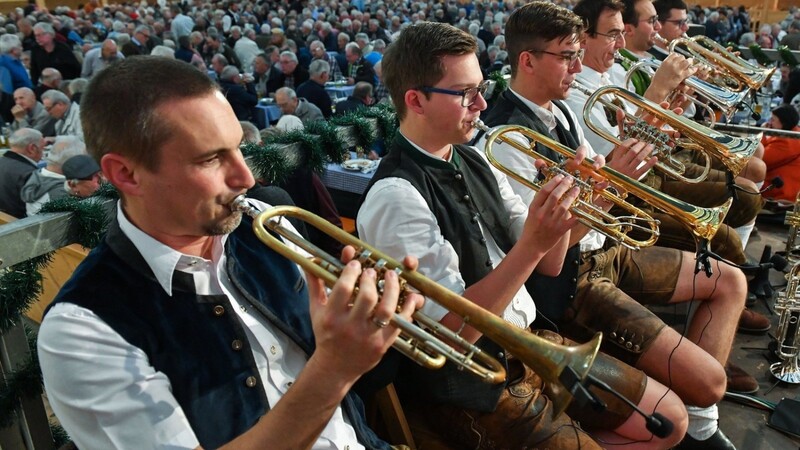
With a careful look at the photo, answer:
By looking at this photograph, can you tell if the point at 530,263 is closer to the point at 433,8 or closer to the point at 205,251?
the point at 205,251

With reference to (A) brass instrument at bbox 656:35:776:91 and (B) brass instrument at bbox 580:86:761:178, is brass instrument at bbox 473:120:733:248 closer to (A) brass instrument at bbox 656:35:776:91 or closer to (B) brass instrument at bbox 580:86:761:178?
(B) brass instrument at bbox 580:86:761:178

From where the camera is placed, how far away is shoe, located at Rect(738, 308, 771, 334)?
3.40m

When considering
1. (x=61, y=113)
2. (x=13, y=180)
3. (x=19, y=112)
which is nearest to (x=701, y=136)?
(x=13, y=180)

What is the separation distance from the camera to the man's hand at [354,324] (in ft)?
3.98

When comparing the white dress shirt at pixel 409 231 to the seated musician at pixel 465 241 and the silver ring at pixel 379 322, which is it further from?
the silver ring at pixel 379 322

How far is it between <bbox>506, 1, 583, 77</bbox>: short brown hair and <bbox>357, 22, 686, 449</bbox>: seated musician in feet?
2.65

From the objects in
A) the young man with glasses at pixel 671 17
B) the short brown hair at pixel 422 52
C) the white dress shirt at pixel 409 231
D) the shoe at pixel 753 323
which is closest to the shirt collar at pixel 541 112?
the short brown hair at pixel 422 52

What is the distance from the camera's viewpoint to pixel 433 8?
19.5 metres

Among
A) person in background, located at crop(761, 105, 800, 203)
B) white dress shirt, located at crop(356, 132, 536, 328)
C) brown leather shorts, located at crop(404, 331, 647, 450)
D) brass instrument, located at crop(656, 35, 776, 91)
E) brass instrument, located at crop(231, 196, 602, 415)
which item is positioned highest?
brass instrument, located at crop(231, 196, 602, 415)

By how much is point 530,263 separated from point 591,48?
244 centimetres

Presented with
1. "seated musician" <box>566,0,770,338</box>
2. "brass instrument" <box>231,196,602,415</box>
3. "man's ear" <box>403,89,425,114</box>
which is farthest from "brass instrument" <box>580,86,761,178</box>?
"brass instrument" <box>231,196,602,415</box>

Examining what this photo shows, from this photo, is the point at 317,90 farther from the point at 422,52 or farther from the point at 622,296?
the point at 622,296

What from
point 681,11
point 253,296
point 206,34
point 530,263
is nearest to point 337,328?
point 253,296

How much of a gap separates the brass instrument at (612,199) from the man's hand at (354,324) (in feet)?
3.70
